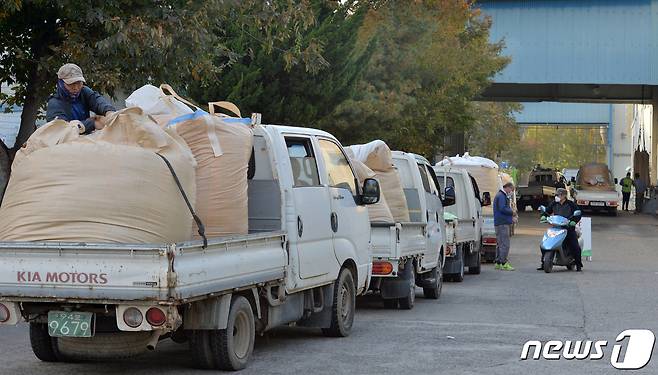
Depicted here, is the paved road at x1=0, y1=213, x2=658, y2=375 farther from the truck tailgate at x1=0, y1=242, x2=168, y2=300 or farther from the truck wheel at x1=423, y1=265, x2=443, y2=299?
the truck tailgate at x1=0, y1=242, x2=168, y2=300

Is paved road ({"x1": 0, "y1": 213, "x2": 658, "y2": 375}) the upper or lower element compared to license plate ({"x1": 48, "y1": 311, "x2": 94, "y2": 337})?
lower

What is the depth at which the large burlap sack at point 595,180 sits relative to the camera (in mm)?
51844

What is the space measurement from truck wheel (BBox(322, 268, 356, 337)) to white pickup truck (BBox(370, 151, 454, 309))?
163 centimetres

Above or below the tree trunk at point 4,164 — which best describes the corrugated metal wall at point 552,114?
above

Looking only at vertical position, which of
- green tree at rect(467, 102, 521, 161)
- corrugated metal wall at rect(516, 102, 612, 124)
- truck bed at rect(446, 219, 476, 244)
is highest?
Answer: corrugated metal wall at rect(516, 102, 612, 124)

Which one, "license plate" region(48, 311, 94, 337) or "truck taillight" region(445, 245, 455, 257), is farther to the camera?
"truck taillight" region(445, 245, 455, 257)

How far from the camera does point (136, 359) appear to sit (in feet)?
35.1

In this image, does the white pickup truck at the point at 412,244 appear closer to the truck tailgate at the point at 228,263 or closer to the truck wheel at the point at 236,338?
the truck tailgate at the point at 228,263

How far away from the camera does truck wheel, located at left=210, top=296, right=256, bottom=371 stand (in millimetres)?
9609

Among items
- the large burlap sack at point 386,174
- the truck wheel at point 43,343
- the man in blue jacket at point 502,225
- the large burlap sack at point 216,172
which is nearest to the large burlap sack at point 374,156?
the large burlap sack at point 386,174

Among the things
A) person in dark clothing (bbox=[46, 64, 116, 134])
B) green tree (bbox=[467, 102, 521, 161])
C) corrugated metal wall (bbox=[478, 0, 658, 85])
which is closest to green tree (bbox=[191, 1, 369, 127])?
person in dark clothing (bbox=[46, 64, 116, 134])

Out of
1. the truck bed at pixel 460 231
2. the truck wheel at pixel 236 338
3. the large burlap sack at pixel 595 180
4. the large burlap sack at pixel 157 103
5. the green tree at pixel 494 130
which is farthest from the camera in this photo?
the green tree at pixel 494 130

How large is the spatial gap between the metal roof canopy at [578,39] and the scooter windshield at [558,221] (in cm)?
2942

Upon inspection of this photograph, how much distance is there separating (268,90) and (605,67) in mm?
28512
